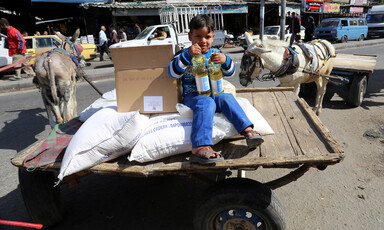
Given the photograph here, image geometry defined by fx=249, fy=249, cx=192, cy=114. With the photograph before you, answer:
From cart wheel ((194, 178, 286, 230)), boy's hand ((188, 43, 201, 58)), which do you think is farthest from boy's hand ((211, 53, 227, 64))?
cart wheel ((194, 178, 286, 230))

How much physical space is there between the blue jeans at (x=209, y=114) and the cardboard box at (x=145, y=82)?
0.73ft

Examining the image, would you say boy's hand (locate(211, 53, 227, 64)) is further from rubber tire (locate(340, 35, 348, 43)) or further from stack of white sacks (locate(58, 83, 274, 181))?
rubber tire (locate(340, 35, 348, 43))

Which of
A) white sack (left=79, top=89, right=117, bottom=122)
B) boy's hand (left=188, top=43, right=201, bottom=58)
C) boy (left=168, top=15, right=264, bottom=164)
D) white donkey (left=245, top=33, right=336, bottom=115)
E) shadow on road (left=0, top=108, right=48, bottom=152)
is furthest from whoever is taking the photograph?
shadow on road (left=0, top=108, right=48, bottom=152)

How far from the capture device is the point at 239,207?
6.41 ft

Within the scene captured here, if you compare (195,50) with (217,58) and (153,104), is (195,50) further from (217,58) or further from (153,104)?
(153,104)

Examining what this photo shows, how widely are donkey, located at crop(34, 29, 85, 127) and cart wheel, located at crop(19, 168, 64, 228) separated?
2064mm

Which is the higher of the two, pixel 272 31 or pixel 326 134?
pixel 272 31

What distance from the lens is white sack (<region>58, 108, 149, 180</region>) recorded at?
1.99 meters

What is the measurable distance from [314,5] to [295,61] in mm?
24413

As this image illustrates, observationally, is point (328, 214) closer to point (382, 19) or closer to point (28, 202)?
point (28, 202)

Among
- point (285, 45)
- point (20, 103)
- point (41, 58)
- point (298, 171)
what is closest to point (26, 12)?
point (20, 103)

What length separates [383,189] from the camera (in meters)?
2.99

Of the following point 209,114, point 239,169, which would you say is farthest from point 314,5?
point 239,169

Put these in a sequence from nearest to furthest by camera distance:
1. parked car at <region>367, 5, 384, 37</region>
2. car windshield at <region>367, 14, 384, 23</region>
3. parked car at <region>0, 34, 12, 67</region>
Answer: parked car at <region>0, 34, 12, 67</region>, parked car at <region>367, 5, 384, 37</region>, car windshield at <region>367, 14, 384, 23</region>
